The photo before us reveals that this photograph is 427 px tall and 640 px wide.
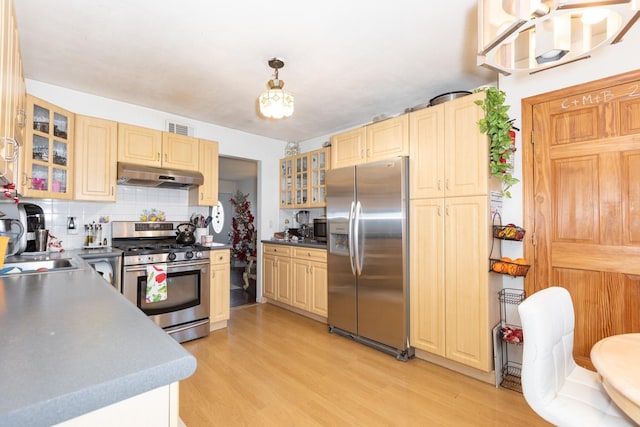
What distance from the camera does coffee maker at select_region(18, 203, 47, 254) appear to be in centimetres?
236

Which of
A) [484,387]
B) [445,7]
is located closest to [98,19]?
[445,7]

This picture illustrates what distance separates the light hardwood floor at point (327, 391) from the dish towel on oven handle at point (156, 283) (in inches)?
22.6

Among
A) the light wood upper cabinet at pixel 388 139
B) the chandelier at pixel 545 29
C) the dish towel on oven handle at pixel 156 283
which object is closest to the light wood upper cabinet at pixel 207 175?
the dish towel on oven handle at pixel 156 283

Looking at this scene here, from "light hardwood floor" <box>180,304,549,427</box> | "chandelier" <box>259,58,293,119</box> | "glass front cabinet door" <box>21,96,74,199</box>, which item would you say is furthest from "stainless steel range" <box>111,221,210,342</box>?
"chandelier" <box>259,58,293,119</box>

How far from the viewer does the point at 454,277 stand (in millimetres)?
2461

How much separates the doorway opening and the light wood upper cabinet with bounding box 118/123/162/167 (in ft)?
5.38

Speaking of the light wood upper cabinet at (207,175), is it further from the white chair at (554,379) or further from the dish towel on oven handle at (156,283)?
the white chair at (554,379)

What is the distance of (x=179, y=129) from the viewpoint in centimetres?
365

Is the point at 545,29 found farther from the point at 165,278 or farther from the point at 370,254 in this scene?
the point at 165,278

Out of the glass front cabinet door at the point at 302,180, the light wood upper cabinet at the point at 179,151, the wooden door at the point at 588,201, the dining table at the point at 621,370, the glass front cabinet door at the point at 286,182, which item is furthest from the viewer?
the glass front cabinet door at the point at 286,182

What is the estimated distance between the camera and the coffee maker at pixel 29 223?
2357mm

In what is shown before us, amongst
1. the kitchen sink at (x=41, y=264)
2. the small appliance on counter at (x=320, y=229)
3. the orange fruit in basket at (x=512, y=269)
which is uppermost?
the small appliance on counter at (x=320, y=229)

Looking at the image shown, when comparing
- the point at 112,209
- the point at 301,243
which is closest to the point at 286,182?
the point at 301,243

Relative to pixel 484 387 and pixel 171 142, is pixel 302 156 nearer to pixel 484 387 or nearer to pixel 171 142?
pixel 171 142
